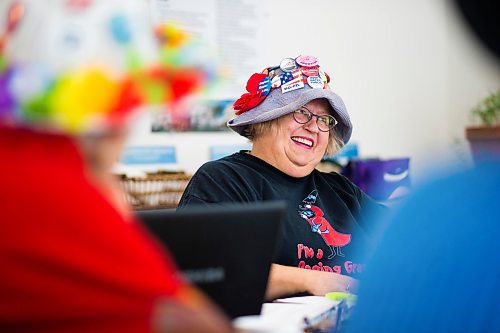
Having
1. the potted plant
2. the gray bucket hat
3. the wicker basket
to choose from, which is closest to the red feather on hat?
the gray bucket hat

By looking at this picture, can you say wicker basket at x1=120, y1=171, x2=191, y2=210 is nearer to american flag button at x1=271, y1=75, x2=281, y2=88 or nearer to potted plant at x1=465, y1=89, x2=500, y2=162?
american flag button at x1=271, y1=75, x2=281, y2=88

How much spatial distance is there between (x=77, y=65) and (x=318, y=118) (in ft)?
4.85

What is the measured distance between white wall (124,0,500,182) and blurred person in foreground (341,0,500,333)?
2.81 meters

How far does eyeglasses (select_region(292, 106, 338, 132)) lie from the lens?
2.12 metres

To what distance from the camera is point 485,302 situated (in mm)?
797

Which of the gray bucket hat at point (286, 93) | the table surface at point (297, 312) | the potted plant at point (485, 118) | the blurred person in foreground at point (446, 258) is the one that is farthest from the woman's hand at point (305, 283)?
the potted plant at point (485, 118)

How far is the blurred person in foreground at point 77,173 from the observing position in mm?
664

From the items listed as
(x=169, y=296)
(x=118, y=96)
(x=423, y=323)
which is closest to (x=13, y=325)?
(x=169, y=296)

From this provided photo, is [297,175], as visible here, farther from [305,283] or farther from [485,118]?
[485,118]

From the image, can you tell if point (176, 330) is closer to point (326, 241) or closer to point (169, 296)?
point (169, 296)

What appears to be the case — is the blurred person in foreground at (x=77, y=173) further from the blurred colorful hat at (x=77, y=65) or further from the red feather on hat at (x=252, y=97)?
the red feather on hat at (x=252, y=97)

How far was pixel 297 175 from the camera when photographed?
6.89 feet

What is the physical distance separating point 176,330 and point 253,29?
3278mm

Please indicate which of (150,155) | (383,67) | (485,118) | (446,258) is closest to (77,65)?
(446,258)
